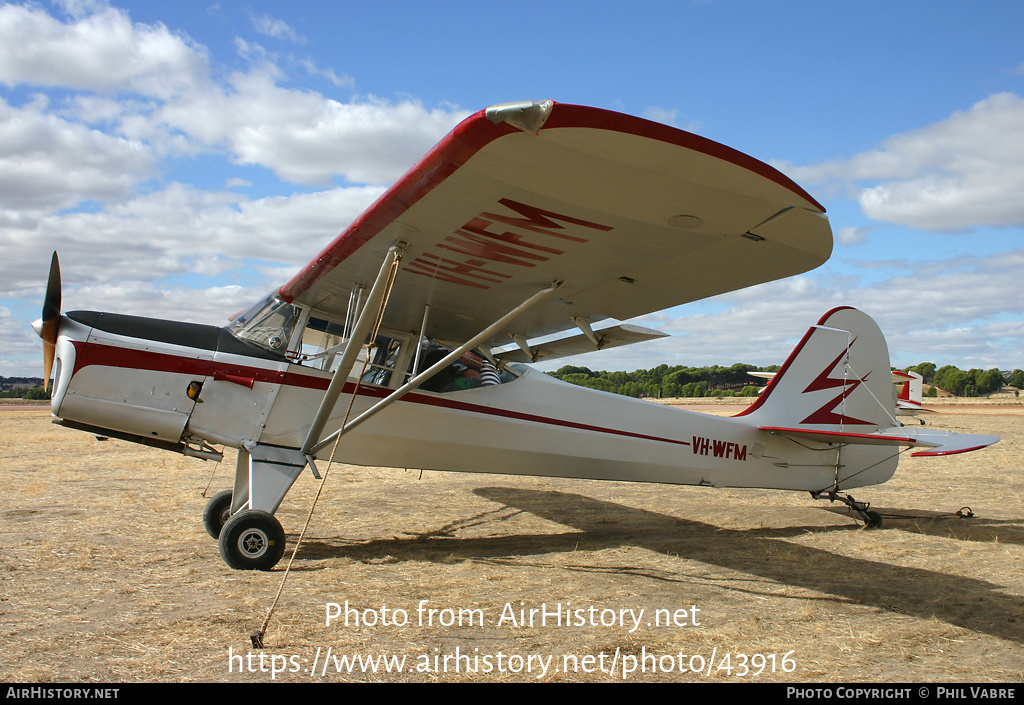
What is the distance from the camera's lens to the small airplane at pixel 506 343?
3.04m

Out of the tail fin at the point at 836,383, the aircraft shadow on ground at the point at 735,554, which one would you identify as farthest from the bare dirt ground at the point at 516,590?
the tail fin at the point at 836,383

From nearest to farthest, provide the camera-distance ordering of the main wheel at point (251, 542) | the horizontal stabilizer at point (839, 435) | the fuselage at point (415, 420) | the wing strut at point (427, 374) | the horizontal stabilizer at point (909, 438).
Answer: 1. the wing strut at point (427, 374)
2. the main wheel at point (251, 542)
3. the fuselage at point (415, 420)
4. the horizontal stabilizer at point (909, 438)
5. the horizontal stabilizer at point (839, 435)

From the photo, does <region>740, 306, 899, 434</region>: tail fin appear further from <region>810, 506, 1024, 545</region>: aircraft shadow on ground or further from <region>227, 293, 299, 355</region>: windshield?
<region>227, 293, 299, 355</region>: windshield

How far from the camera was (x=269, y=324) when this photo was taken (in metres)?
5.75

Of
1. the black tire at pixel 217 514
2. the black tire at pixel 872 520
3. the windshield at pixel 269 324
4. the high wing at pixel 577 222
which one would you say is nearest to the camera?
the high wing at pixel 577 222

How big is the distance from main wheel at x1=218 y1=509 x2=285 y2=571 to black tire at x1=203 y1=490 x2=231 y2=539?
1257 mm

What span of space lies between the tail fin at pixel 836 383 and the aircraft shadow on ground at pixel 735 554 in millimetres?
1284

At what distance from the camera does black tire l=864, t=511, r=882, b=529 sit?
698 centimetres

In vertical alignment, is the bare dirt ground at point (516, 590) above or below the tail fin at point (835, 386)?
below

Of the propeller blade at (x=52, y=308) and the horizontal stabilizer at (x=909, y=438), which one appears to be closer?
the propeller blade at (x=52, y=308)

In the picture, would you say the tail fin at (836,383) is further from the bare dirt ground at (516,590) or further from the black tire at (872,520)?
the bare dirt ground at (516,590)

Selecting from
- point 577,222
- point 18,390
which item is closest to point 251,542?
point 577,222

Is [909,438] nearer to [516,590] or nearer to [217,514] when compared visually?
[516,590]
